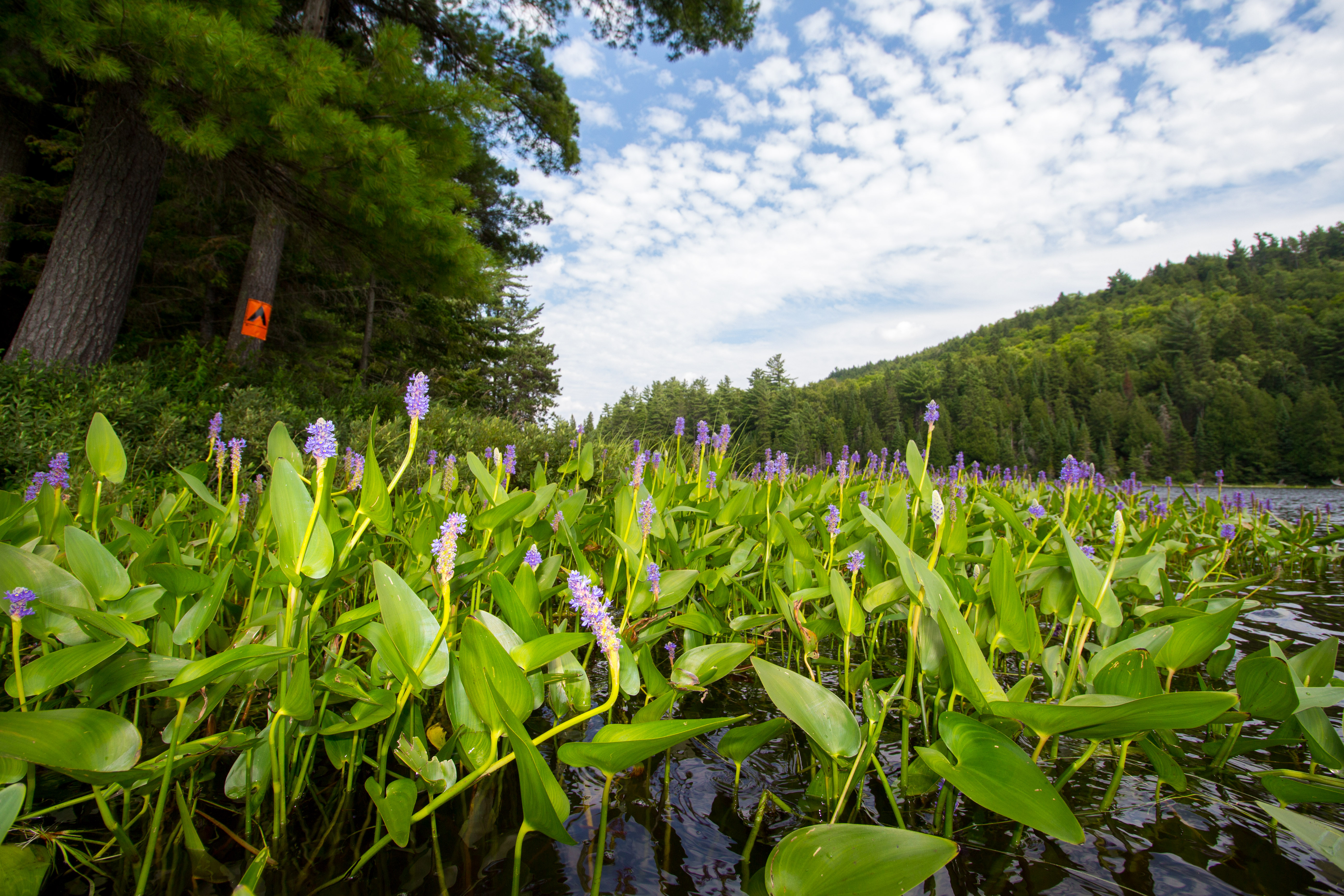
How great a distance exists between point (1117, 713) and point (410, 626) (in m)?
1.18

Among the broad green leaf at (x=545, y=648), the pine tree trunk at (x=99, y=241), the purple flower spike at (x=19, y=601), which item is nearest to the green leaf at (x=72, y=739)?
the purple flower spike at (x=19, y=601)

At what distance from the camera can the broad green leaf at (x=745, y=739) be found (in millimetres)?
1104

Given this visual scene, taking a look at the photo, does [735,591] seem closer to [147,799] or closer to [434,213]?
[147,799]

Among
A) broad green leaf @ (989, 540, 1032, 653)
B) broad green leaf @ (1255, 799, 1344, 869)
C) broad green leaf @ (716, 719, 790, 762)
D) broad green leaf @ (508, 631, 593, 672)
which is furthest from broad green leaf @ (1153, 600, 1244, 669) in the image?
broad green leaf @ (508, 631, 593, 672)

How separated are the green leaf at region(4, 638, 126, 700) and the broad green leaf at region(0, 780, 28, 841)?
23 cm

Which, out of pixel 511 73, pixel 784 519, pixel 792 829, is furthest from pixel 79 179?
pixel 792 829

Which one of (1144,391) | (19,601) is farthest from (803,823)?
(1144,391)

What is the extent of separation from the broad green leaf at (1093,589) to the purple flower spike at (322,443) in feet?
5.49

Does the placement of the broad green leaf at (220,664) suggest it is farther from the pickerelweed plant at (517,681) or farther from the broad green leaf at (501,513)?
the broad green leaf at (501,513)

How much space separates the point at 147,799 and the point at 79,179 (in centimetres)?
762

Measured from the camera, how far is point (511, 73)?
27.3 ft

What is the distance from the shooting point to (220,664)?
95 centimetres

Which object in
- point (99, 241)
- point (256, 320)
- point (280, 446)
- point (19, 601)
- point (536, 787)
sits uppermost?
point (99, 241)

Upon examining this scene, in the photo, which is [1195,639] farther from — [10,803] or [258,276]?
[258,276]
